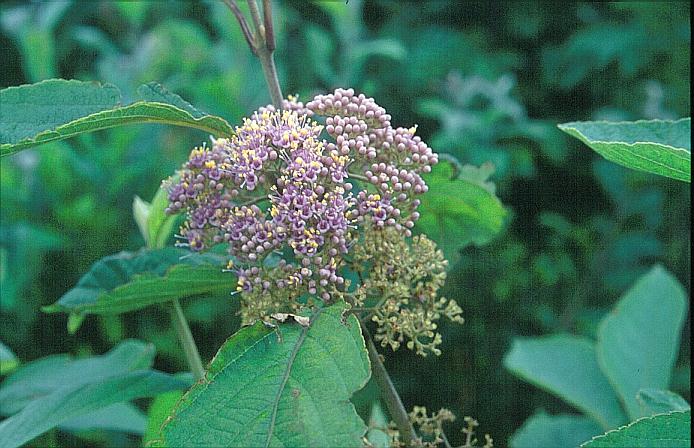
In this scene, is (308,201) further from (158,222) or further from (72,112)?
(158,222)

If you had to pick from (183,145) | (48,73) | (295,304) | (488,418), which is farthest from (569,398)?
(48,73)

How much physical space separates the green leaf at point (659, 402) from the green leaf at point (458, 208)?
358mm

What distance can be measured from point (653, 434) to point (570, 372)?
58.4 inches

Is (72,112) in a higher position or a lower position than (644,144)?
higher

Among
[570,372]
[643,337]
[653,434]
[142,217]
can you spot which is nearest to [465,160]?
[570,372]

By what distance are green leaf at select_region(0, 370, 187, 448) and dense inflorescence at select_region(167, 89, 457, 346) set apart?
338mm

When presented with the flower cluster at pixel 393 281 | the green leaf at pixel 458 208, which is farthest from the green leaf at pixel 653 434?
the green leaf at pixel 458 208

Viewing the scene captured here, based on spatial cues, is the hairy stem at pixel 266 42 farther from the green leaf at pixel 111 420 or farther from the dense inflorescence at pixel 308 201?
the green leaf at pixel 111 420

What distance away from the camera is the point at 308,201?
1.02 meters

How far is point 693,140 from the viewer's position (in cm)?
125

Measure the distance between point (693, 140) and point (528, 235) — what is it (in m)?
2.52

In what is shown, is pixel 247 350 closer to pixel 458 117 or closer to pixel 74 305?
pixel 74 305

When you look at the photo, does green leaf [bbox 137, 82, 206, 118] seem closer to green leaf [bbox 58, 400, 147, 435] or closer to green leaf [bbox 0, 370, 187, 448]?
green leaf [bbox 0, 370, 187, 448]

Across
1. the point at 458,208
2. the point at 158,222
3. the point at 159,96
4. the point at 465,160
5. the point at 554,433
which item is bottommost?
the point at 554,433
